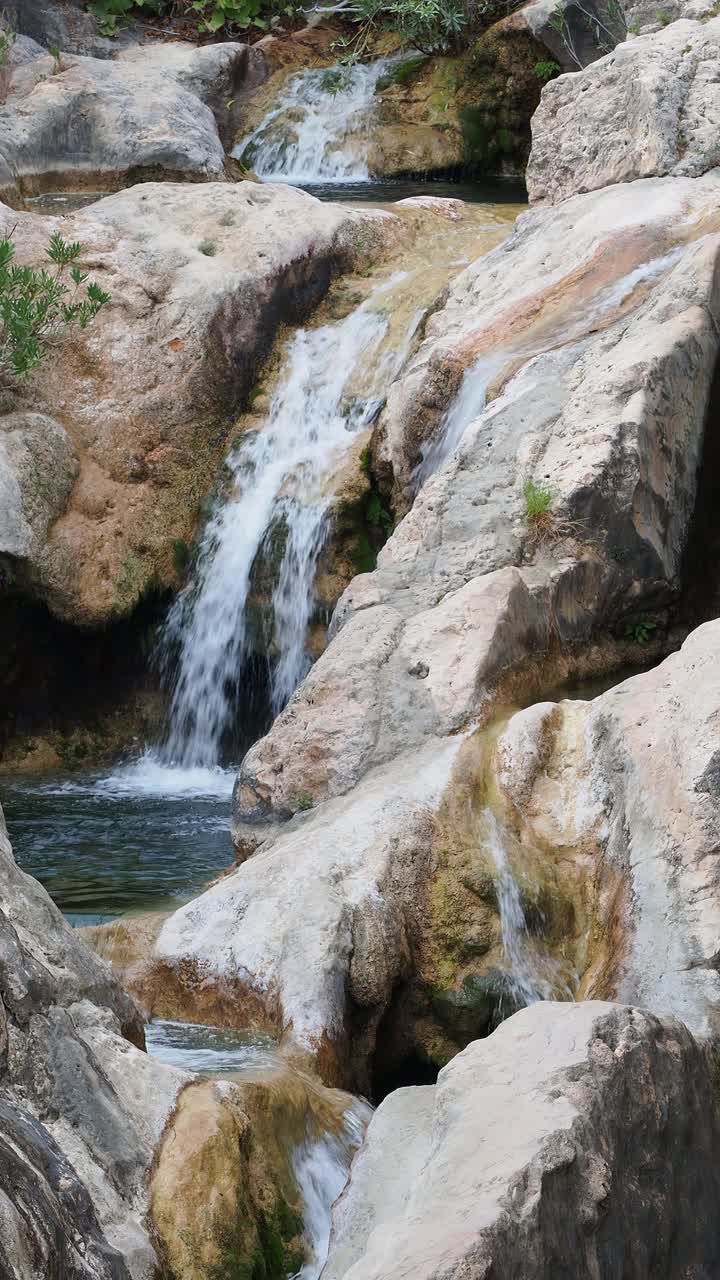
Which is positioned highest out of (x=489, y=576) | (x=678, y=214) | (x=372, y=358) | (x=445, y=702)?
(x=678, y=214)

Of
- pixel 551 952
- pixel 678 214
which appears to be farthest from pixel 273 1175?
pixel 678 214

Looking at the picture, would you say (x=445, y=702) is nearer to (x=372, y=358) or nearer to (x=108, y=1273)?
(x=108, y=1273)

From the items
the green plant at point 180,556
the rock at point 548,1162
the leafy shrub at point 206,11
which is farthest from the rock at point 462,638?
the leafy shrub at point 206,11

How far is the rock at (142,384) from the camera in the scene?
10.0 metres

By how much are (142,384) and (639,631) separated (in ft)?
14.3

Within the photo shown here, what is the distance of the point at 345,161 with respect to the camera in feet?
52.9

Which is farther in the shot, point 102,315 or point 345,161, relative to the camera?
point 345,161

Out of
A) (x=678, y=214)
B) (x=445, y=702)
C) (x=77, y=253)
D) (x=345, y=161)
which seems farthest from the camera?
(x=345, y=161)

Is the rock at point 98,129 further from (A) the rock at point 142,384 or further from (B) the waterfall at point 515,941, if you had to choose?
(B) the waterfall at point 515,941

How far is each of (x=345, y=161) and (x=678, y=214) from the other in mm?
7850

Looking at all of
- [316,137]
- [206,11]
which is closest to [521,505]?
[316,137]

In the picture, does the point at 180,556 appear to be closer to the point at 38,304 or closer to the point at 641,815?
the point at 38,304

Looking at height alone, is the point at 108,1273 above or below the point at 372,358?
below

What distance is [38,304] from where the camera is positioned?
10.0m
